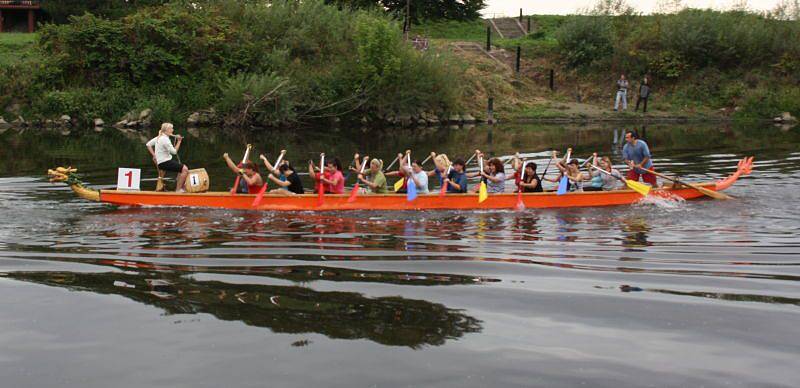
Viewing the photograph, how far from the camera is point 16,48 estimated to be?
43844mm

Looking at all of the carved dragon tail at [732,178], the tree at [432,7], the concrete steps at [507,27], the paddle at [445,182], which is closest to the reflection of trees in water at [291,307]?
the paddle at [445,182]

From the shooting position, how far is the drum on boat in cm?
1639

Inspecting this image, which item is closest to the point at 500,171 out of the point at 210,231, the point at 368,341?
the point at 210,231

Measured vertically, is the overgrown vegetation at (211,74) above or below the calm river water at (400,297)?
above

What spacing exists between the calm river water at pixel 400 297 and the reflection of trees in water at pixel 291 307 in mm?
32

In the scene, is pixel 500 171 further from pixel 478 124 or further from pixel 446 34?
pixel 446 34

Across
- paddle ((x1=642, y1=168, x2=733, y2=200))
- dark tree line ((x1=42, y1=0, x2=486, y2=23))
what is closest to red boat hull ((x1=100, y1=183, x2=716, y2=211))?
paddle ((x1=642, y1=168, x2=733, y2=200))

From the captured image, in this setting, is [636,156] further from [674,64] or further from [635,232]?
[674,64]

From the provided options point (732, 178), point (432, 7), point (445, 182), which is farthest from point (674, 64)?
point (445, 182)

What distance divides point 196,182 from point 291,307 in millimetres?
7884

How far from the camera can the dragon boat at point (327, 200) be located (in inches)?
633

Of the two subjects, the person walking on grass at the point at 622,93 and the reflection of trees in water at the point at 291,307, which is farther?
the person walking on grass at the point at 622,93

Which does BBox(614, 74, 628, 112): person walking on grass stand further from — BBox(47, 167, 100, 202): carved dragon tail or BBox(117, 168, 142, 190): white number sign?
BBox(47, 167, 100, 202): carved dragon tail

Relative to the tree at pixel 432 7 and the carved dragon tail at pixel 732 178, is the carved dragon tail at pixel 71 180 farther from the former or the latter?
the tree at pixel 432 7
